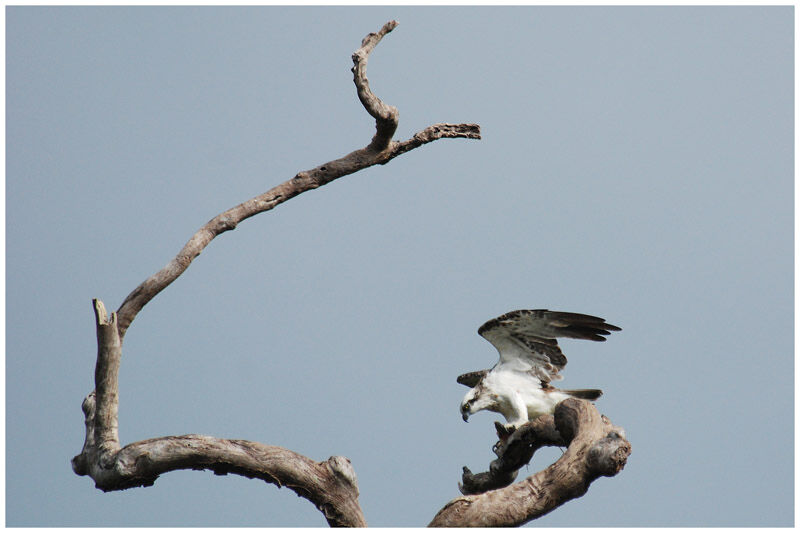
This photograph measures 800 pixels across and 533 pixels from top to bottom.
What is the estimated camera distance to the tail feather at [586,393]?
263 inches

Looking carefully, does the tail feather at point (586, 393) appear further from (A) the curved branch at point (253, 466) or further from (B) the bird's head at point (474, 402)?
(A) the curved branch at point (253, 466)

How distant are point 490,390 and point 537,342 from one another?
470 millimetres

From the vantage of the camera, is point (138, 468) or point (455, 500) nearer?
point (455, 500)

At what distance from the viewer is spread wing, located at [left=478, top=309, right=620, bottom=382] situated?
651 centimetres

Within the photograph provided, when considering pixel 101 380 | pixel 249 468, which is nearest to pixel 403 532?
pixel 249 468

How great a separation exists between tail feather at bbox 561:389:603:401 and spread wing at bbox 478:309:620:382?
0.15 metres

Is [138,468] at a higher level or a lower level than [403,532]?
higher

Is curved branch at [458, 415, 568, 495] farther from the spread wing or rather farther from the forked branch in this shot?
the forked branch

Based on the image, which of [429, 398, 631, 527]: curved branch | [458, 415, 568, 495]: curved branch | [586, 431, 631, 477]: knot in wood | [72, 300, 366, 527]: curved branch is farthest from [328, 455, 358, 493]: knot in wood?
[586, 431, 631, 477]: knot in wood

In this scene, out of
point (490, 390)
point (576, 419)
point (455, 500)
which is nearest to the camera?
point (455, 500)

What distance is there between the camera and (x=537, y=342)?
266 inches

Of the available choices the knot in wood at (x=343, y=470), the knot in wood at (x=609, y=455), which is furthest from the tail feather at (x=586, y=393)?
the knot in wood at (x=343, y=470)

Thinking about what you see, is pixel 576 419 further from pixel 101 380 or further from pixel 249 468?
pixel 101 380

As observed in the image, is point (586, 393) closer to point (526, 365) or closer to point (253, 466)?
point (526, 365)
